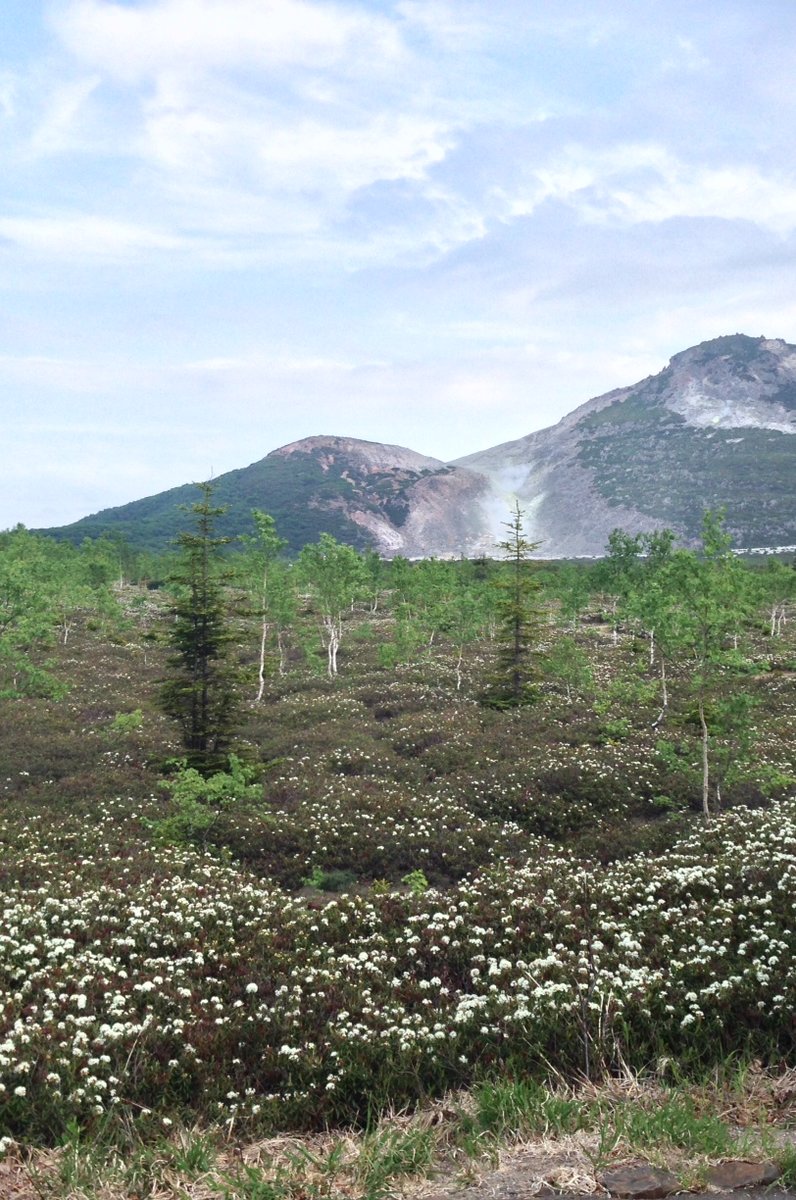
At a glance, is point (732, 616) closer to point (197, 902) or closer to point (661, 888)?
point (661, 888)

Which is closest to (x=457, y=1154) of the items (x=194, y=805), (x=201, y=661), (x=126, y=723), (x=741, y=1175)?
(x=741, y=1175)

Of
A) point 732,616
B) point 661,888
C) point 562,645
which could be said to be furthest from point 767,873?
point 562,645

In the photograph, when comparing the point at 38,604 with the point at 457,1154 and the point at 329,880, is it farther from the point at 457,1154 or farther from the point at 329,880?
the point at 457,1154

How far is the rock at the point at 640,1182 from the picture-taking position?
436 centimetres

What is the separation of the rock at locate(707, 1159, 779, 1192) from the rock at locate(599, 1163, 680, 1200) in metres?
0.28

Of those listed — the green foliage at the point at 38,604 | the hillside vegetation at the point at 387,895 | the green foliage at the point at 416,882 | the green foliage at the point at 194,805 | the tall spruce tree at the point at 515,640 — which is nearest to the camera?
the hillside vegetation at the point at 387,895

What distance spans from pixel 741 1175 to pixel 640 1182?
2.18 feet

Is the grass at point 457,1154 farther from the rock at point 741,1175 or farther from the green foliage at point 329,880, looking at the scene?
the green foliage at point 329,880

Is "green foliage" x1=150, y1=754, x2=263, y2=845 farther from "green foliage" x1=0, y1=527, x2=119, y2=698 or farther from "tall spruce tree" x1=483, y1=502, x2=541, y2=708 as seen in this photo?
"tall spruce tree" x1=483, y1=502, x2=541, y2=708

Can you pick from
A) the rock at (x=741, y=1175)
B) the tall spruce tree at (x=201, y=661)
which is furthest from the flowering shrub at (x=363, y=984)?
the tall spruce tree at (x=201, y=661)

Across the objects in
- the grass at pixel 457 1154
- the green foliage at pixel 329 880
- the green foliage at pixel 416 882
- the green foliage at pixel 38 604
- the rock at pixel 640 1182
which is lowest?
the green foliage at pixel 329 880

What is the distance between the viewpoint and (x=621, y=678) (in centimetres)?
4109

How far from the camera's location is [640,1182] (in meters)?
4.46

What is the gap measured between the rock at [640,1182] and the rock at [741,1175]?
277mm
